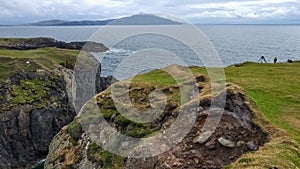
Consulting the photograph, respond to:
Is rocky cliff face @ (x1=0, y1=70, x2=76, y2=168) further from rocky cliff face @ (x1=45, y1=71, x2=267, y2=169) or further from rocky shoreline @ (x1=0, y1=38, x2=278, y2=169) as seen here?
rocky cliff face @ (x1=45, y1=71, x2=267, y2=169)

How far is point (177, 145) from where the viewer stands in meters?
17.6

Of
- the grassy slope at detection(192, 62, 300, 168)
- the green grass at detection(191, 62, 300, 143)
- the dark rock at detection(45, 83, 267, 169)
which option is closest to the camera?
the grassy slope at detection(192, 62, 300, 168)

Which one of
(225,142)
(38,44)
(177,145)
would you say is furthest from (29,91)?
(38,44)

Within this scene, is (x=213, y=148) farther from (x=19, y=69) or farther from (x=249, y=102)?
(x=19, y=69)

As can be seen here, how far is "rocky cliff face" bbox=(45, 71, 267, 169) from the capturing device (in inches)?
654

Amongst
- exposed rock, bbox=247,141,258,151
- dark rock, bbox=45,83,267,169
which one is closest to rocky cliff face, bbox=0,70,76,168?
dark rock, bbox=45,83,267,169

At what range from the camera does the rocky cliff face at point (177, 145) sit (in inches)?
654

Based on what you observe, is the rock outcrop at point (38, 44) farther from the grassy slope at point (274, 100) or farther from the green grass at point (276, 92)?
the green grass at point (276, 92)

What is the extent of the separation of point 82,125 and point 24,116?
30.9 metres

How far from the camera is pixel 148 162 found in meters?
17.4

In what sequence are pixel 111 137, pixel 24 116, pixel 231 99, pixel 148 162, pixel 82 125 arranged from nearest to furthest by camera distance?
pixel 148 162 → pixel 231 99 → pixel 111 137 → pixel 82 125 → pixel 24 116

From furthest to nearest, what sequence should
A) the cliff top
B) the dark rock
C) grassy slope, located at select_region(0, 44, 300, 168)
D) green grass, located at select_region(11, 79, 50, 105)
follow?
green grass, located at select_region(11, 79, 50, 105) < the dark rock < the cliff top < grassy slope, located at select_region(0, 44, 300, 168)

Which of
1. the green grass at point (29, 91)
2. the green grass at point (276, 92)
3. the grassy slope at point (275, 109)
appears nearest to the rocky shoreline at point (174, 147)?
the grassy slope at point (275, 109)

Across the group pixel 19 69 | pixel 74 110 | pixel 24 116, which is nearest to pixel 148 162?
pixel 24 116
